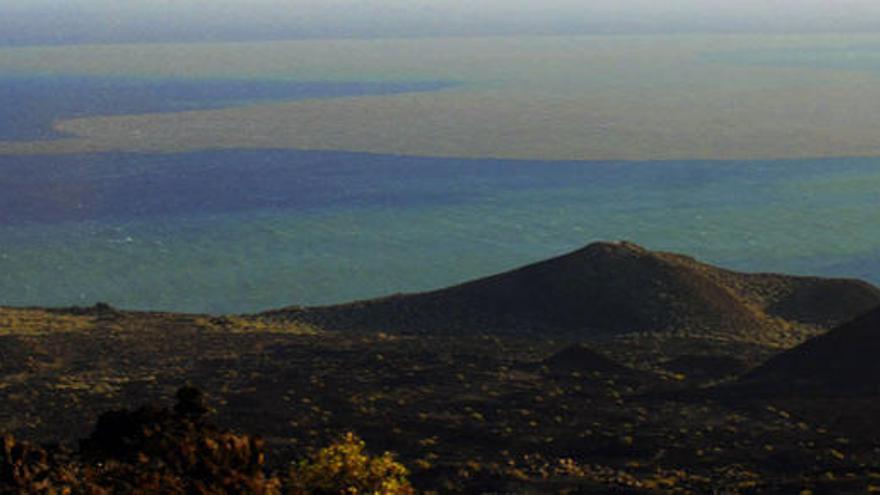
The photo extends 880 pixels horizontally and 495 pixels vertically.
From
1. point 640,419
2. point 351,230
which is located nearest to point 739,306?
point 640,419

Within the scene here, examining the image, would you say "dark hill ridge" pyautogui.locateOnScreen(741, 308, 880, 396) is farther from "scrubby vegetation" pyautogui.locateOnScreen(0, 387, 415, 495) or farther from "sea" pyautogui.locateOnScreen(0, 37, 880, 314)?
"sea" pyautogui.locateOnScreen(0, 37, 880, 314)

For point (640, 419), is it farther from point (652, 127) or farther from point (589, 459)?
point (652, 127)

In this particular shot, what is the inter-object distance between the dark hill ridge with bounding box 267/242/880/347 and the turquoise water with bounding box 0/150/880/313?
81.9 ft

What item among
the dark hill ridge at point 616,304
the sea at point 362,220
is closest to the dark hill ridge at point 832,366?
the dark hill ridge at point 616,304

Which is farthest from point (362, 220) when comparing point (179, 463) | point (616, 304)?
point (179, 463)

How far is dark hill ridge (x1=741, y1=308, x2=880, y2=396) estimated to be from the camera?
50.4m

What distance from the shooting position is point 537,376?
53.2 m

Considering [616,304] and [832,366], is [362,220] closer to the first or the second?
[616,304]

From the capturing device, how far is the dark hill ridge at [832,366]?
50.4m

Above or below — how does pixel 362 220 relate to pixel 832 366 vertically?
above

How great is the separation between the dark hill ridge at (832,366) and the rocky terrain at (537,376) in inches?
4.0

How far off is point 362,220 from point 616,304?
6033 cm

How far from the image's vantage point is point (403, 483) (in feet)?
109

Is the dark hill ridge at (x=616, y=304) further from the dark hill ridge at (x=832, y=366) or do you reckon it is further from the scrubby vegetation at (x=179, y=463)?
the scrubby vegetation at (x=179, y=463)
